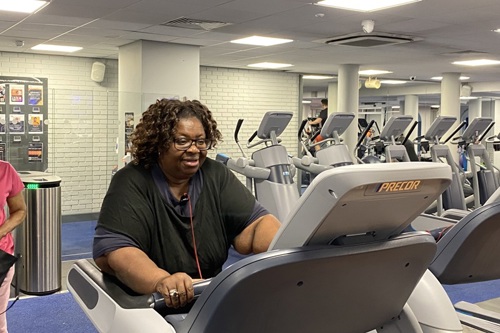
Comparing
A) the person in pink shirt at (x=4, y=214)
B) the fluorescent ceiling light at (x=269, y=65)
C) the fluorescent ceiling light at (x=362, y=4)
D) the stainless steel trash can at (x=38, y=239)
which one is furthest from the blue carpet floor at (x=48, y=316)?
the fluorescent ceiling light at (x=269, y=65)

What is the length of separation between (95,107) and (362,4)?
116 inches

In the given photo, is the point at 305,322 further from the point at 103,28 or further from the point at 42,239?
the point at 103,28

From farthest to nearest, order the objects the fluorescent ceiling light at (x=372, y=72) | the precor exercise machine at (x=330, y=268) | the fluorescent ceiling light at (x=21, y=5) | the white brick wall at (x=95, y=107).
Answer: the fluorescent ceiling light at (x=372, y=72) < the white brick wall at (x=95, y=107) < the fluorescent ceiling light at (x=21, y=5) < the precor exercise machine at (x=330, y=268)

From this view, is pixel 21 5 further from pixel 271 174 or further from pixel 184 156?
pixel 184 156

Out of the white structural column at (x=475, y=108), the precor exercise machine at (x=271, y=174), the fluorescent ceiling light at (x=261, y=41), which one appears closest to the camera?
the precor exercise machine at (x=271, y=174)

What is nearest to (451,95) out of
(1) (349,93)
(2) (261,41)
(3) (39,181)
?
(1) (349,93)

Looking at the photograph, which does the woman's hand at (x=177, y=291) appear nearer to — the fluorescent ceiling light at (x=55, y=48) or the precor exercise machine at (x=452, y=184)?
the precor exercise machine at (x=452, y=184)

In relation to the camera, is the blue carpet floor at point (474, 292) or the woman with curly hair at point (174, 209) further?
the blue carpet floor at point (474, 292)

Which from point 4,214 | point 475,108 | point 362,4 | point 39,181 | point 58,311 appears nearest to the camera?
point 4,214

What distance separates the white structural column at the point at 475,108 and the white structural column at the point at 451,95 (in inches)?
243

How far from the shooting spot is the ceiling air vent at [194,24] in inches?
233

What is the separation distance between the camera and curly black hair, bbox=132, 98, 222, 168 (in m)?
2.03

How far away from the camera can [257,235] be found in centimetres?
Answer: 214

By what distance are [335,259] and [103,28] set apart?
5.52 m
